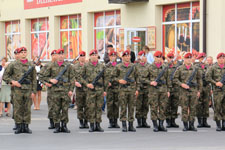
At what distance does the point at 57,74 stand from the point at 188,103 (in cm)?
328

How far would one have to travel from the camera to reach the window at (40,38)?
1481 inches

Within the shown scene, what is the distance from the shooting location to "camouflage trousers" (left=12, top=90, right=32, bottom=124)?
48.6 feet

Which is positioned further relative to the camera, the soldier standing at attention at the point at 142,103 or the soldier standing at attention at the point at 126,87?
the soldier standing at attention at the point at 142,103

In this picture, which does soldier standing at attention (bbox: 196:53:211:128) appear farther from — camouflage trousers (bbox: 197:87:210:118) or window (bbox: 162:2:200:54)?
window (bbox: 162:2:200:54)

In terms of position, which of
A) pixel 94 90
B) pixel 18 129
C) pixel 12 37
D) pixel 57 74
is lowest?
pixel 18 129

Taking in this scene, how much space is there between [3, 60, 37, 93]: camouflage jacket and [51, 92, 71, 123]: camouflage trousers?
556 millimetres

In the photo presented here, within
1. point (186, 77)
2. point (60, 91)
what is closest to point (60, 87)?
point (60, 91)

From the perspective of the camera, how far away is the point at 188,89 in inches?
607


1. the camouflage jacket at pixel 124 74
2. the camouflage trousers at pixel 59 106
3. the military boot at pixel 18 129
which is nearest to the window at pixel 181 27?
the camouflage jacket at pixel 124 74

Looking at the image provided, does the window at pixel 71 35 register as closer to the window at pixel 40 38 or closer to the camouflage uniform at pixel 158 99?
the window at pixel 40 38

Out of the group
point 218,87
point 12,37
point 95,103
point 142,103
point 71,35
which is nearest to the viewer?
point 95,103

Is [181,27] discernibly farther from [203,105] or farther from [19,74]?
[19,74]

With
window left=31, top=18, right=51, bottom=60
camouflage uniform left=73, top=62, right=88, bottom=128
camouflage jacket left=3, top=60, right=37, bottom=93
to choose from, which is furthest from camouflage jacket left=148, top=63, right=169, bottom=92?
window left=31, top=18, right=51, bottom=60

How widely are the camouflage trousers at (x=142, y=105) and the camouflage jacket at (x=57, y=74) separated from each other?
218cm
